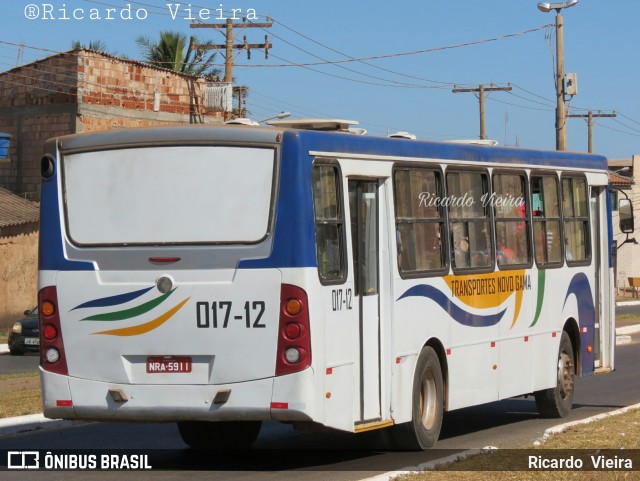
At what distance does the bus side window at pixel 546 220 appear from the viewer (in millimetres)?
15758

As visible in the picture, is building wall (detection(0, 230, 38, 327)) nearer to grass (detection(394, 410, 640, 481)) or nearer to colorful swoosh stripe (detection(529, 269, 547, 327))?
colorful swoosh stripe (detection(529, 269, 547, 327))

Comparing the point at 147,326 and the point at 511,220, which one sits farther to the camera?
the point at 511,220

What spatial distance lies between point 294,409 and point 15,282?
103 feet

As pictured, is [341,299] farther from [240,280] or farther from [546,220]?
[546,220]

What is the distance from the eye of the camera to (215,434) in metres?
13.2

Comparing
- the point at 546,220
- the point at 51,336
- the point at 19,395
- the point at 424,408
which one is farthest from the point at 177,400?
the point at 19,395

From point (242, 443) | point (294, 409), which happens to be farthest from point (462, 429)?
point (294, 409)

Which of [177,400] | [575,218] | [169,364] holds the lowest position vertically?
[177,400]

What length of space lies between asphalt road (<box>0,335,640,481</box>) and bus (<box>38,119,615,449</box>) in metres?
0.45

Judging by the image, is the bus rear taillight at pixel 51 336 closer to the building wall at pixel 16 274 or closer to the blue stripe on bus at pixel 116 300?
the blue stripe on bus at pixel 116 300

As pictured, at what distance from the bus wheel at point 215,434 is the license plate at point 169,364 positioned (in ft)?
7.62

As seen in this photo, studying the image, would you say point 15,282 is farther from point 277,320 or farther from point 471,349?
point 277,320

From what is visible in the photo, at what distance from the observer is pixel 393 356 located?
12.2 meters

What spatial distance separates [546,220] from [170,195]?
249 inches
